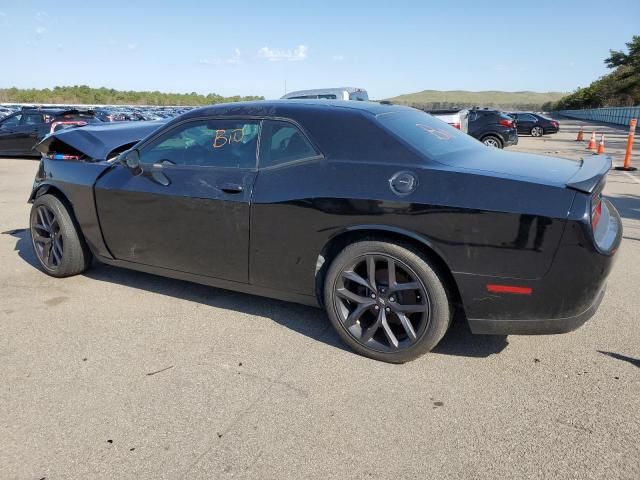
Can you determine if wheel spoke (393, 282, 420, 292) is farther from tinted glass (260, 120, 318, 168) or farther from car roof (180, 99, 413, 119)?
car roof (180, 99, 413, 119)

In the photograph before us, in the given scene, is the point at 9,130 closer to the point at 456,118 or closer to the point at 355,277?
the point at 456,118

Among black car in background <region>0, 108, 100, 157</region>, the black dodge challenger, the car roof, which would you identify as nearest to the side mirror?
the black dodge challenger

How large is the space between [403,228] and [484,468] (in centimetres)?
130

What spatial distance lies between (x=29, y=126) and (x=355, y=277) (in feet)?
49.1

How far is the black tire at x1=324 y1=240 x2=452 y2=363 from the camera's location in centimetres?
290

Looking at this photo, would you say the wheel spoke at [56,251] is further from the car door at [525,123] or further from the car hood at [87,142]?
the car door at [525,123]

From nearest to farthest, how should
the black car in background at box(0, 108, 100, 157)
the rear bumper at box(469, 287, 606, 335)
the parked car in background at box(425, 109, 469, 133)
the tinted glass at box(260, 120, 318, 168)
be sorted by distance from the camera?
the rear bumper at box(469, 287, 606, 335), the tinted glass at box(260, 120, 318, 168), the parked car in background at box(425, 109, 469, 133), the black car in background at box(0, 108, 100, 157)

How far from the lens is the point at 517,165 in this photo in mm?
3123

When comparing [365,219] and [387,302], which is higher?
[365,219]

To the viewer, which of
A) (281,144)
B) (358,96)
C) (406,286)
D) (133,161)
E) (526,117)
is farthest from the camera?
(526,117)

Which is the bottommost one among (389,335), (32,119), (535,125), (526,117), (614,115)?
(389,335)

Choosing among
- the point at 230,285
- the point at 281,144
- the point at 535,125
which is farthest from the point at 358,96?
the point at 535,125

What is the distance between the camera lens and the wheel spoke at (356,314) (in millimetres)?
3107

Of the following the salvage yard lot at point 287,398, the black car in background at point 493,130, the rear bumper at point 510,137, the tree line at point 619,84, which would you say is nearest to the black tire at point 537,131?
the black car in background at point 493,130
